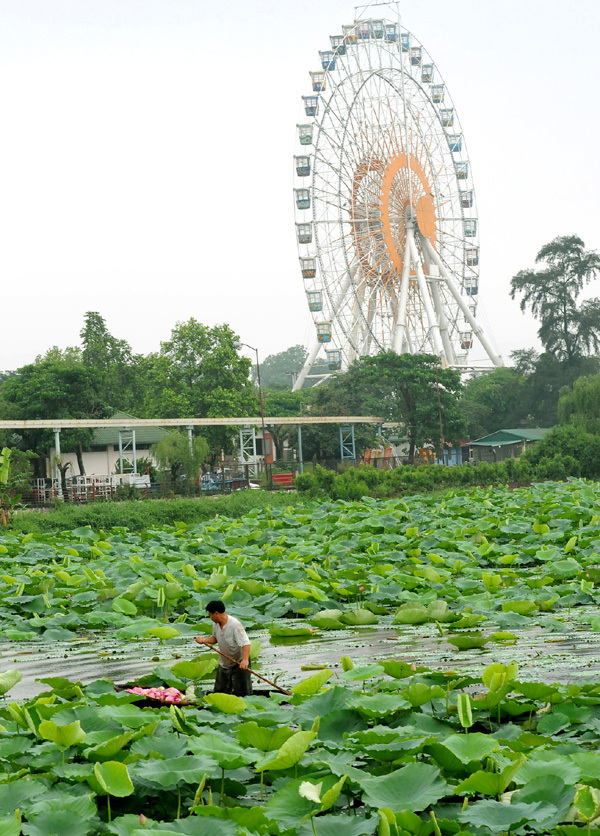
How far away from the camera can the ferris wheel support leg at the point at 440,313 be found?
47.2 m

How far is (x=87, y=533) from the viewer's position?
15.0 meters

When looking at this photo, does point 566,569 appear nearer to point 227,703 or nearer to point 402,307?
point 227,703

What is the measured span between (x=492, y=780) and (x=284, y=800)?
647 millimetres

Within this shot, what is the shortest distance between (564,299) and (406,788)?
54.6 metres

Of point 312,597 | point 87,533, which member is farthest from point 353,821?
point 87,533

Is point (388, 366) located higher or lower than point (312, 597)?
higher

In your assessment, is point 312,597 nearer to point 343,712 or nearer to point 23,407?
point 343,712

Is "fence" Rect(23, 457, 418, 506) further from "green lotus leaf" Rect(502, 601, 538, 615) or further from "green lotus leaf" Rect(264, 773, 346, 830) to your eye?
"green lotus leaf" Rect(264, 773, 346, 830)

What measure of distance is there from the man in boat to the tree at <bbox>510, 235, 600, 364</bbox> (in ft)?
170

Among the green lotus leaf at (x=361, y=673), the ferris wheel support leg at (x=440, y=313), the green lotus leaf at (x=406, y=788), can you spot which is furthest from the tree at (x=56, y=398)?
the green lotus leaf at (x=406, y=788)

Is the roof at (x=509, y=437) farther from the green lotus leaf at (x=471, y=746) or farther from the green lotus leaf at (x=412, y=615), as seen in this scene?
the green lotus leaf at (x=471, y=746)

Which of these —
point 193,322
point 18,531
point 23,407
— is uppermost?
point 193,322

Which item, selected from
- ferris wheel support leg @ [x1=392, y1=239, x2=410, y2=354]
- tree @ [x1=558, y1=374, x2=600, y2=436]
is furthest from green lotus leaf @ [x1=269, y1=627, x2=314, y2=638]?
ferris wheel support leg @ [x1=392, y1=239, x2=410, y2=354]

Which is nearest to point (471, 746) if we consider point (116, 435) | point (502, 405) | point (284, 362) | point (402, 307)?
point (116, 435)
